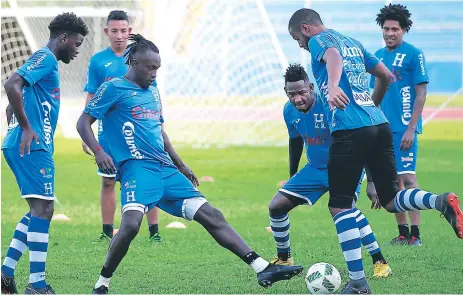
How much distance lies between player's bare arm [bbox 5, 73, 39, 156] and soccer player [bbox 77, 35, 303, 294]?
0.36 metres

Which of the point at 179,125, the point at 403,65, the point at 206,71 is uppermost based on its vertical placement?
the point at 403,65

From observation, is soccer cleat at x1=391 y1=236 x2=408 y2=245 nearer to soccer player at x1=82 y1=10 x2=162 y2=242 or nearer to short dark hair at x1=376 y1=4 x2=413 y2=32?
short dark hair at x1=376 y1=4 x2=413 y2=32

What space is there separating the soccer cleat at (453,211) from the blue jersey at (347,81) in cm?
71

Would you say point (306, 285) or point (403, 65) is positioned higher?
point (403, 65)

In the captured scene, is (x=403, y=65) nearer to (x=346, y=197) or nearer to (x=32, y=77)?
(x=346, y=197)

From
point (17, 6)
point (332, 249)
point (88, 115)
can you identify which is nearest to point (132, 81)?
point (88, 115)

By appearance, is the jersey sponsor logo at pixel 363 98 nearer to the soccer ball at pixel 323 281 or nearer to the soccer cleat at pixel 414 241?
the soccer ball at pixel 323 281

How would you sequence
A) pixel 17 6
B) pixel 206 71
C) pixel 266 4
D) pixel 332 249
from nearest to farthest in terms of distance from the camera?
pixel 332 249 < pixel 17 6 < pixel 206 71 < pixel 266 4

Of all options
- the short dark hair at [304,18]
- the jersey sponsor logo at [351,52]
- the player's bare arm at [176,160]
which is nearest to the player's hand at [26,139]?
the player's bare arm at [176,160]

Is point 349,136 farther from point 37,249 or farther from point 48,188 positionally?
point 37,249

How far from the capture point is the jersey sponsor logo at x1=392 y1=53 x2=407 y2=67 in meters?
9.61

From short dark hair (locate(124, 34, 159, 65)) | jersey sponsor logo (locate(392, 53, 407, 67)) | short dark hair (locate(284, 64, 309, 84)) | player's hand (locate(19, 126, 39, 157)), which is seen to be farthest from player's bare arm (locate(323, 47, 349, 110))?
jersey sponsor logo (locate(392, 53, 407, 67))

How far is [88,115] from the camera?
6.71 m

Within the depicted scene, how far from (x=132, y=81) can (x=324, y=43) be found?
143 centimetres
